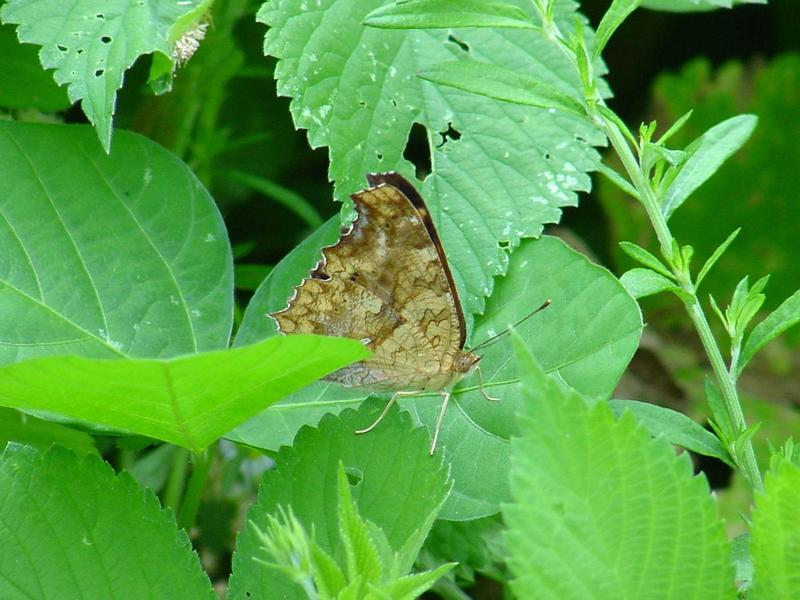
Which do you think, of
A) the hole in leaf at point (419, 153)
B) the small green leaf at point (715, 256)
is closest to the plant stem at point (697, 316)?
the small green leaf at point (715, 256)

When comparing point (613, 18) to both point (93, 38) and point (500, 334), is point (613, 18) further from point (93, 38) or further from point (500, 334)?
point (93, 38)

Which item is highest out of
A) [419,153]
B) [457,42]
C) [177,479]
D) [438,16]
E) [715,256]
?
[438,16]

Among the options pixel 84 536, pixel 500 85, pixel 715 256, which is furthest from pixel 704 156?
pixel 84 536

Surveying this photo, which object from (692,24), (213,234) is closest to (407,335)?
(213,234)

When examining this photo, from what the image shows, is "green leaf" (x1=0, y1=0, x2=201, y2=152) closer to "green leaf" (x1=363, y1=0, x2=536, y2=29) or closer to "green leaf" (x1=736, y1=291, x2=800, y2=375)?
"green leaf" (x1=363, y1=0, x2=536, y2=29)

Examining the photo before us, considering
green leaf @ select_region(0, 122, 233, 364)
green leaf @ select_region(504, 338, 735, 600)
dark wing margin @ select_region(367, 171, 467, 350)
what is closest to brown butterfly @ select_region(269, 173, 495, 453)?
dark wing margin @ select_region(367, 171, 467, 350)

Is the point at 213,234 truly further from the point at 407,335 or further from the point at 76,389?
the point at 76,389

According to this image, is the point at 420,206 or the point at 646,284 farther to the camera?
the point at 420,206

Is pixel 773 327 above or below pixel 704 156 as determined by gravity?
below
